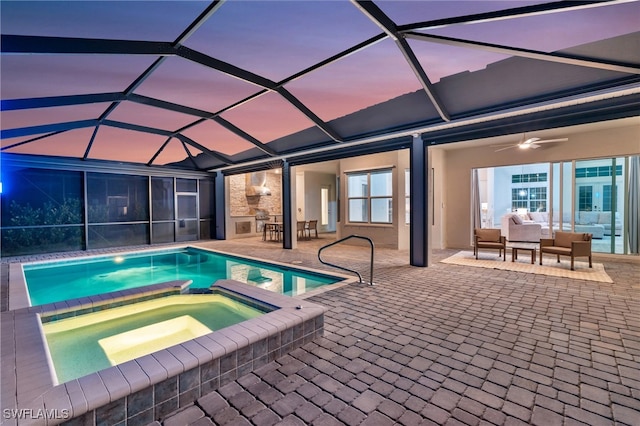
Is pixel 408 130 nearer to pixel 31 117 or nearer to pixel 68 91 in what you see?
pixel 68 91

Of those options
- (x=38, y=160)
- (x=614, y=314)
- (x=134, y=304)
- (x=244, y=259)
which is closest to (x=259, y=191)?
(x=244, y=259)

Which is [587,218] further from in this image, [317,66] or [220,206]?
[220,206]

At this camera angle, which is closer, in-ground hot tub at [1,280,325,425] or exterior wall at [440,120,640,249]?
in-ground hot tub at [1,280,325,425]

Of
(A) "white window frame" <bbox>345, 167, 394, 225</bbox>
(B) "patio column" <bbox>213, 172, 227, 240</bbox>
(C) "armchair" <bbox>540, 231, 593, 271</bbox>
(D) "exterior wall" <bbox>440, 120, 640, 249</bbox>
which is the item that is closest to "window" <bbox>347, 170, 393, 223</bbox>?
(A) "white window frame" <bbox>345, 167, 394, 225</bbox>

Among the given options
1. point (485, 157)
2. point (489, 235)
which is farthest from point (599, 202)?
point (489, 235)

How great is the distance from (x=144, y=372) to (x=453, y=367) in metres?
2.37

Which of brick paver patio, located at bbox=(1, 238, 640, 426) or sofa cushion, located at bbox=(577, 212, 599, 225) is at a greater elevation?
sofa cushion, located at bbox=(577, 212, 599, 225)

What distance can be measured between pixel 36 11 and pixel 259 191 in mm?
10870

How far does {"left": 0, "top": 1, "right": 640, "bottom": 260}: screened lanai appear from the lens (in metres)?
2.79

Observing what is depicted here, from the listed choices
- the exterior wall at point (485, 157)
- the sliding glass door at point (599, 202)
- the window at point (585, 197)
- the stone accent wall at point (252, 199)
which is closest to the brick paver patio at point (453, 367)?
the sliding glass door at point (599, 202)

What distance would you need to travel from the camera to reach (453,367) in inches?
97.0

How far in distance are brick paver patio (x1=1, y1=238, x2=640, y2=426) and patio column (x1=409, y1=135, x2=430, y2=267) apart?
2.00m

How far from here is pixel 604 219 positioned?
817 cm

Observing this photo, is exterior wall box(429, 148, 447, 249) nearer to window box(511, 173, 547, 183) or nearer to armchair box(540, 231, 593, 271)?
armchair box(540, 231, 593, 271)
